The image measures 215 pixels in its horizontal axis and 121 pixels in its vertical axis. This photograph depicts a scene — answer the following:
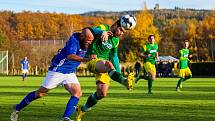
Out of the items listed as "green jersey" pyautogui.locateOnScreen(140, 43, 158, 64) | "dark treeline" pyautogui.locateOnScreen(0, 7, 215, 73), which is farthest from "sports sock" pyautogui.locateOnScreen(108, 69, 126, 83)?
"dark treeline" pyautogui.locateOnScreen(0, 7, 215, 73)

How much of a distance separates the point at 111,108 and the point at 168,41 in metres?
84.4

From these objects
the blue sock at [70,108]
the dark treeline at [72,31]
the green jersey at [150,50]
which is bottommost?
the blue sock at [70,108]

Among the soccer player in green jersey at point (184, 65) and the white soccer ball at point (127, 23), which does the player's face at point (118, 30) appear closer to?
the white soccer ball at point (127, 23)

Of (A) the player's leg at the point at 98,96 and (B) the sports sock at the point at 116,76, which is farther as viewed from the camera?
(A) the player's leg at the point at 98,96

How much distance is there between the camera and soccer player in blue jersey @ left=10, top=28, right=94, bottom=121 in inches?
420

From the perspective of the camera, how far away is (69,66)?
36.1 ft

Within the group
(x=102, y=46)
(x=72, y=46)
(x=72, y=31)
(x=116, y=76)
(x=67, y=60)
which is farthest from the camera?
(x=72, y=31)

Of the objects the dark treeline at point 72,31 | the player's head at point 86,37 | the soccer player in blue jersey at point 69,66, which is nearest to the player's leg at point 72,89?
the soccer player in blue jersey at point 69,66

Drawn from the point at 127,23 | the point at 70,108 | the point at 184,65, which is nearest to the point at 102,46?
the point at 127,23

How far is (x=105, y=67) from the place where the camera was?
11430mm

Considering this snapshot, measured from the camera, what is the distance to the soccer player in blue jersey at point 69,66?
1066cm

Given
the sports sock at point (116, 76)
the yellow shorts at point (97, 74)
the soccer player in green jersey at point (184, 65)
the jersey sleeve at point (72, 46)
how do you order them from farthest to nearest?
the soccer player in green jersey at point (184, 65) < the yellow shorts at point (97, 74) < the sports sock at point (116, 76) < the jersey sleeve at point (72, 46)

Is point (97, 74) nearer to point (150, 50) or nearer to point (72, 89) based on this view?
point (72, 89)

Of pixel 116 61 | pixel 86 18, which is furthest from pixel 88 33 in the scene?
pixel 86 18
